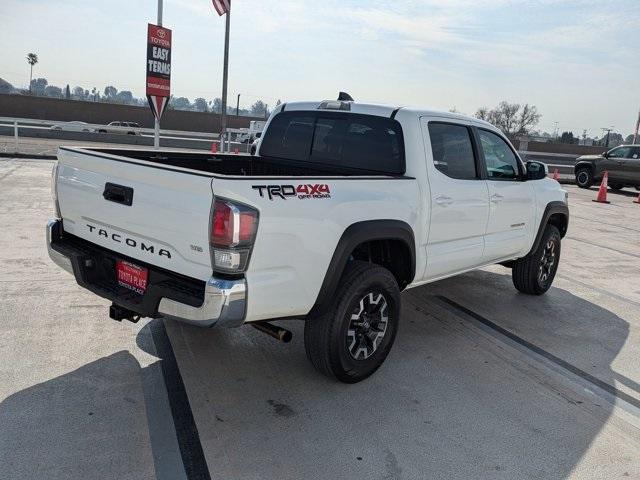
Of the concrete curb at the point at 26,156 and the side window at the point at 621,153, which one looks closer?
the concrete curb at the point at 26,156

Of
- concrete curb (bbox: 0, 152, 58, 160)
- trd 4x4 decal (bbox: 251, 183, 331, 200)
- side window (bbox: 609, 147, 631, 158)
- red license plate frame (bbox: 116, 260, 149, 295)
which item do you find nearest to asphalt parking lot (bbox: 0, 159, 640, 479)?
red license plate frame (bbox: 116, 260, 149, 295)

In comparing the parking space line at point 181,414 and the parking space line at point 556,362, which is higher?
the parking space line at point 556,362

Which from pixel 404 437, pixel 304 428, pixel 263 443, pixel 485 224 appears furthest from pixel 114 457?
pixel 485 224

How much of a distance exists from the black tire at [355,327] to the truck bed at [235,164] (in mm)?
994

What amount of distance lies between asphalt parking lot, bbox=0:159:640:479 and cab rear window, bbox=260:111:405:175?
1513 mm

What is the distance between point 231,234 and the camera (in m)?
2.92

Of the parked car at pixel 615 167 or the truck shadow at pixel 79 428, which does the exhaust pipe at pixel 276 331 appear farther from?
the parked car at pixel 615 167

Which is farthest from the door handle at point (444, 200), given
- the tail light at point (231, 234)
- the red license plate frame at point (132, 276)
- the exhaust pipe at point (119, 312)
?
the exhaust pipe at point (119, 312)

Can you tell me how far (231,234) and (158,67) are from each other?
10179 mm

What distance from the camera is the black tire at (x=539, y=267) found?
623cm

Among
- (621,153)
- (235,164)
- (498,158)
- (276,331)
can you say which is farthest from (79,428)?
(621,153)

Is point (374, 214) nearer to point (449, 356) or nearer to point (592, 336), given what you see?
point (449, 356)

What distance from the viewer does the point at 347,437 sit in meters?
3.26

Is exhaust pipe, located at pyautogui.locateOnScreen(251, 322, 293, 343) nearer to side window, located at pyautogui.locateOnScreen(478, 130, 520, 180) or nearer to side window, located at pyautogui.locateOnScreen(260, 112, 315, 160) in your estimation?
side window, located at pyautogui.locateOnScreen(260, 112, 315, 160)
